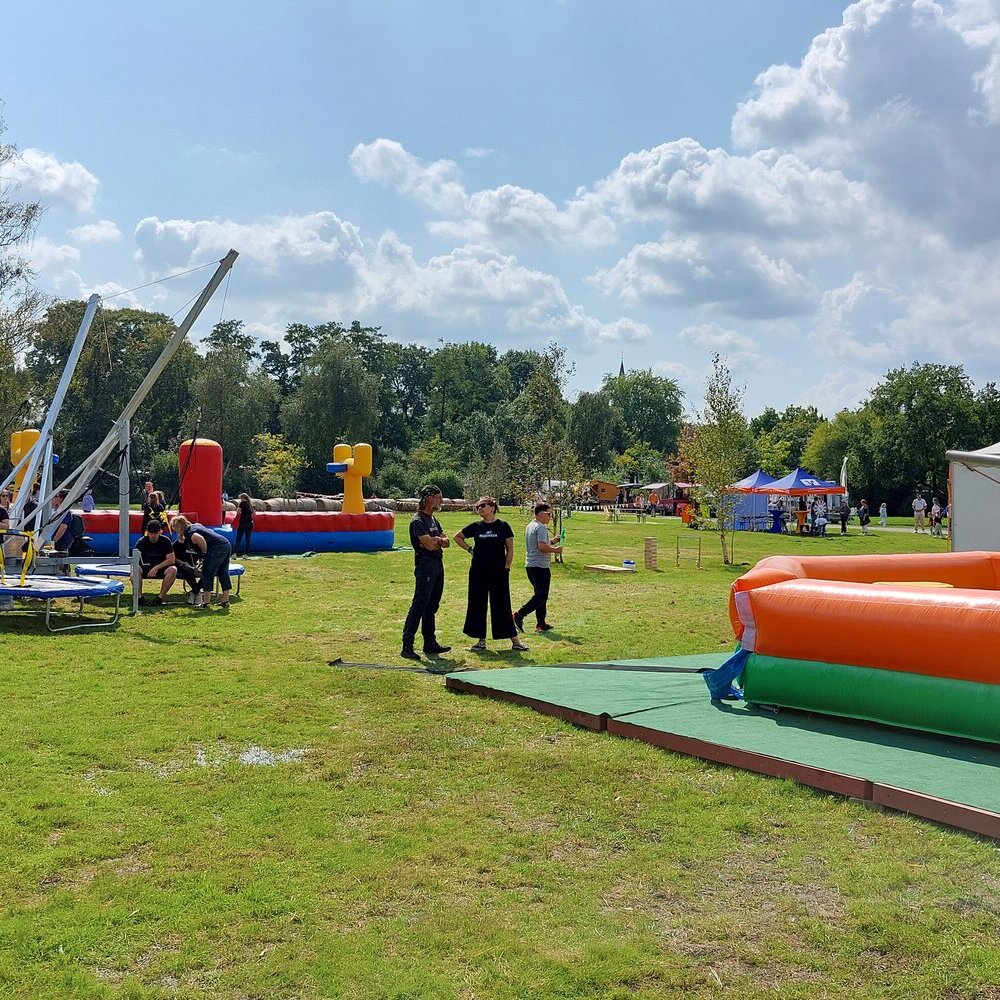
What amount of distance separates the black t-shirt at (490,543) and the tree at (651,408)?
8749 cm

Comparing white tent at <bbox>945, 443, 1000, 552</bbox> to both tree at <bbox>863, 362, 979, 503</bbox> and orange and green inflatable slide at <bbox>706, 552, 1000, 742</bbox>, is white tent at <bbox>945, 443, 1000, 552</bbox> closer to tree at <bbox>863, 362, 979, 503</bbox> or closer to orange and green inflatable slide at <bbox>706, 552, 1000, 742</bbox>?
orange and green inflatable slide at <bbox>706, 552, 1000, 742</bbox>

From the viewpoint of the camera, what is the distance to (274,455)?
197 feet

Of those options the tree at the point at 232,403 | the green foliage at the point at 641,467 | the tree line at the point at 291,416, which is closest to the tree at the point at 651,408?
the tree line at the point at 291,416

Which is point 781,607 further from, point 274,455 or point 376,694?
point 274,455

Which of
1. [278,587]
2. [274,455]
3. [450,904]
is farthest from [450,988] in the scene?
[274,455]

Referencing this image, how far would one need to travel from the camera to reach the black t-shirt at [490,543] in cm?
1088

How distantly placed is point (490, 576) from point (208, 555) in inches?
215

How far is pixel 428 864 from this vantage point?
4.83 metres

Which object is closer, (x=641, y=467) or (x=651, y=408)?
(x=641, y=467)

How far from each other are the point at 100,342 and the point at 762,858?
59474mm

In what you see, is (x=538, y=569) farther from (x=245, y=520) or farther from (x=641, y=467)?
(x=641, y=467)

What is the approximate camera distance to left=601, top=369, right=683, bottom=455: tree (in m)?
98.6

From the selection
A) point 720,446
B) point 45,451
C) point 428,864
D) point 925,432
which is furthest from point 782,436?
point 428,864

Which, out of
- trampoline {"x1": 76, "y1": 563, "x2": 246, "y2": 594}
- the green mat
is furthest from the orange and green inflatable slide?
trampoline {"x1": 76, "y1": 563, "x2": 246, "y2": 594}
